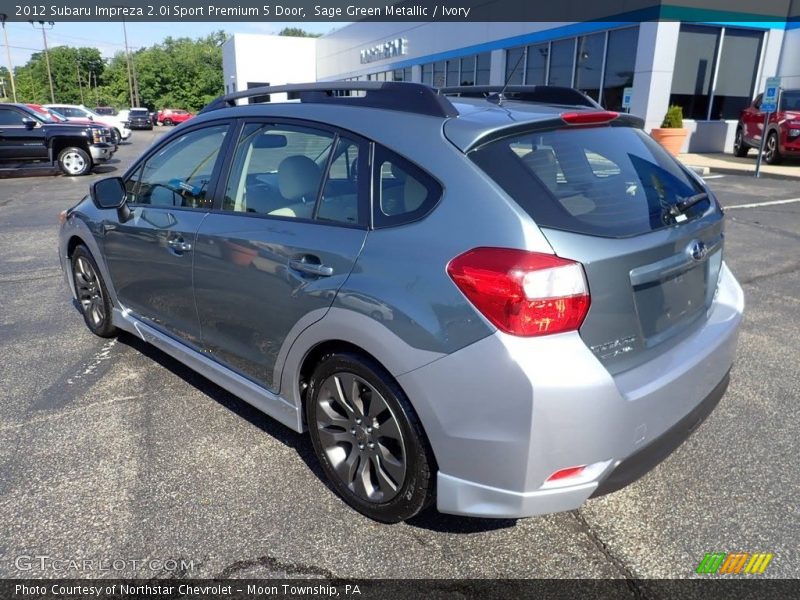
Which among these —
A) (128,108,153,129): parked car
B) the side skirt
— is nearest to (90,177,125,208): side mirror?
the side skirt

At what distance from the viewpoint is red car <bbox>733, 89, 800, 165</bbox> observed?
15422 millimetres

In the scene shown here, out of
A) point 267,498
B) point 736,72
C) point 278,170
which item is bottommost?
point 267,498

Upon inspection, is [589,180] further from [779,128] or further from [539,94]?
[779,128]

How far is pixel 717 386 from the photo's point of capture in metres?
2.59

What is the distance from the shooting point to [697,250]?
241 centimetres

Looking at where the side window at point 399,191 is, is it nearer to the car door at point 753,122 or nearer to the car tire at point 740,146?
the car door at point 753,122

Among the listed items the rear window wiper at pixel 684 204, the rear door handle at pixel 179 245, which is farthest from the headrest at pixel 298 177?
the rear window wiper at pixel 684 204

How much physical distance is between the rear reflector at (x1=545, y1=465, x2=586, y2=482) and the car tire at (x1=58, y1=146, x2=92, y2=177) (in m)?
17.3

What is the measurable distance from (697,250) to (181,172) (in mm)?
2717

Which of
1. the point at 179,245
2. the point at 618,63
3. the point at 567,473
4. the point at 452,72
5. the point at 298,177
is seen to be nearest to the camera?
the point at 567,473

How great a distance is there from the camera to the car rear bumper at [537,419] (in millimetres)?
1950

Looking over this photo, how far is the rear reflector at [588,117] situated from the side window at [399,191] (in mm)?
647

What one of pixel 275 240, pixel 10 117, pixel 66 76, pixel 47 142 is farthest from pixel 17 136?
pixel 66 76

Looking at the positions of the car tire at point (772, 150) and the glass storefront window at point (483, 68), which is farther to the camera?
the glass storefront window at point (483, 68)
